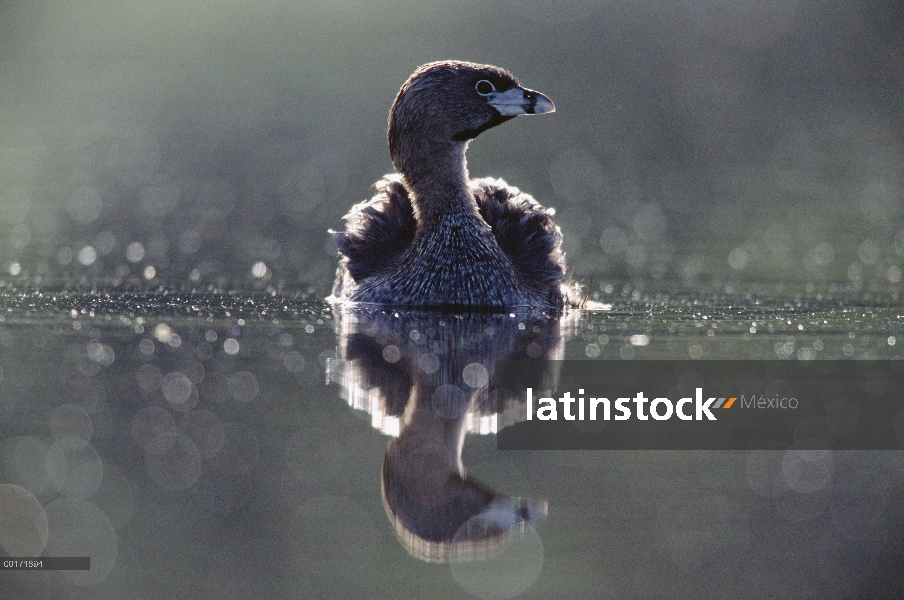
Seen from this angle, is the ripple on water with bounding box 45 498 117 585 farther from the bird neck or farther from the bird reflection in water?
the bird neck

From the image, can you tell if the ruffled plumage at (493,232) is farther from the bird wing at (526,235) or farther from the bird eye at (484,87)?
the bird eye at (484,87)

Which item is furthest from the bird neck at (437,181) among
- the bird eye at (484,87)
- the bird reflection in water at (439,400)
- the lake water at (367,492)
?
the lake water at (367,492)

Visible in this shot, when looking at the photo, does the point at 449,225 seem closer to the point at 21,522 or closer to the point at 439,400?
the point at 439,400

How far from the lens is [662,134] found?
82.1ft

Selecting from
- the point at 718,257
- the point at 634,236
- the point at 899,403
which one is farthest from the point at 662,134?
the point at 899,403

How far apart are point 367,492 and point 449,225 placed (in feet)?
18.2

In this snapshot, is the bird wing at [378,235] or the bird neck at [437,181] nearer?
the bird neck at [437,181]

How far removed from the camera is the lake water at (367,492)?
4.01 metres

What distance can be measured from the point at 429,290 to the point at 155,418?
4214 millimetres

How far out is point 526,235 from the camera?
1052cm

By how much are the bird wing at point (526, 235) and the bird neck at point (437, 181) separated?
0.35 meters

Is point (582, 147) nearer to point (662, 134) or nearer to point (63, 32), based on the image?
point (662, 134)

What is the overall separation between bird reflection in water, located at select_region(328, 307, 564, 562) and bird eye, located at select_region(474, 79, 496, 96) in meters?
2.22

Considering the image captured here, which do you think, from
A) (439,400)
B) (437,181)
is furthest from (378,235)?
(439,400)
